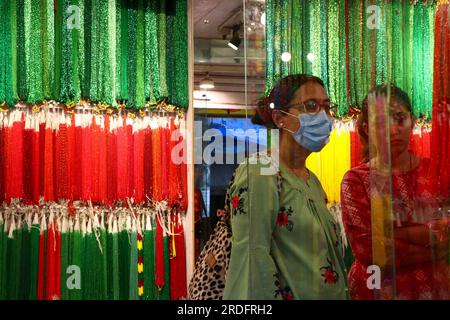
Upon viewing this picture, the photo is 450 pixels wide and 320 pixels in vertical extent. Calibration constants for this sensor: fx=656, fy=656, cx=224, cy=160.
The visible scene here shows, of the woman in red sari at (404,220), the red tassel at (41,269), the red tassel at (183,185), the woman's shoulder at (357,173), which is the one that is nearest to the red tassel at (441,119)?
the woman in red sari at (404,220)

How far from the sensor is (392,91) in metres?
1.62

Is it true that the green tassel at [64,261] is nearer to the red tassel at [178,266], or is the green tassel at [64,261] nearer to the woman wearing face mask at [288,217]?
the red tassel at [178,266]

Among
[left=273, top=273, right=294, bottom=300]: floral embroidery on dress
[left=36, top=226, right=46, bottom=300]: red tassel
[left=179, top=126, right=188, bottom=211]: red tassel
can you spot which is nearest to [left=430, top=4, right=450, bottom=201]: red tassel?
[left=273, top=273, right=294, bottom=300]: floral embroidery on dress

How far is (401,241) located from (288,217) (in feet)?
0.92

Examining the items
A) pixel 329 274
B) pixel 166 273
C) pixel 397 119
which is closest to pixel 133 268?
pixel 166 273

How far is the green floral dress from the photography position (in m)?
1.57

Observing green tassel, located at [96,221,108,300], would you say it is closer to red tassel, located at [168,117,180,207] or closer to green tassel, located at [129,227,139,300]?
green tassel, located at [129,227,139,300]

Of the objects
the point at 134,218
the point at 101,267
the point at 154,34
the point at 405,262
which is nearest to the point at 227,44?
the point at 154,34

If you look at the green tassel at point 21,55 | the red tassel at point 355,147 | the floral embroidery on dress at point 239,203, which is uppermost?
the green tassel at point 21,55

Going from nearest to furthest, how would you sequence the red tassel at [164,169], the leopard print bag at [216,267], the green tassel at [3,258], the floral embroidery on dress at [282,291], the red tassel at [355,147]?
the floral embroidery on dress at [282,291]
the red tassel at [355,147]
the leopard print bag at [216,267]
the green tassel at [3,258]
the red tassel at [164,169]

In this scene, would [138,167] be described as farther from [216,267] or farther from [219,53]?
[216,267]

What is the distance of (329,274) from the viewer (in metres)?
1.59

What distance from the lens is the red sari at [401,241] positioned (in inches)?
62.4

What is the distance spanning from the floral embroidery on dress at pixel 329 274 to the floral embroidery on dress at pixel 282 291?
3.6 inches
